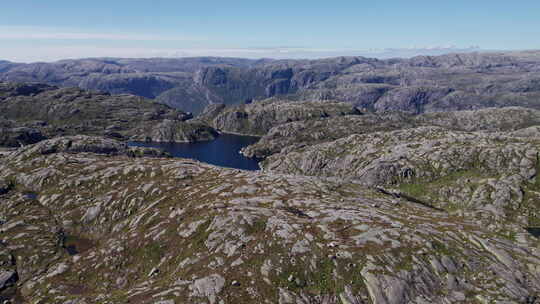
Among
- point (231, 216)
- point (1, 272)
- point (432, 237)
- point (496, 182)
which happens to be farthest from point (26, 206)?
point (496, 182)

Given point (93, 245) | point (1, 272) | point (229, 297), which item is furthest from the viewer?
point (93, 245)

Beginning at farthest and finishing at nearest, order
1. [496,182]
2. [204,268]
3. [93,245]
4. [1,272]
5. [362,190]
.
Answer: [496,182] < [362,190] < [93,245] < [1,272] < [204,268]

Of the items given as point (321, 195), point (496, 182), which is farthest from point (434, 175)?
point (321, 195)

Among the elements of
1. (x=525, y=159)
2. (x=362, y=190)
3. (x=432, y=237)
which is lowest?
(x=525, y=159)

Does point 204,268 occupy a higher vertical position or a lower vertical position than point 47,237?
higher

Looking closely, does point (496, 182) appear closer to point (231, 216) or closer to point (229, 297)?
point (231, 216)

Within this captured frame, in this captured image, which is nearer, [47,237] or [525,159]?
[47,237]

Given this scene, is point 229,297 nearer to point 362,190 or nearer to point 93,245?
point 93,245
